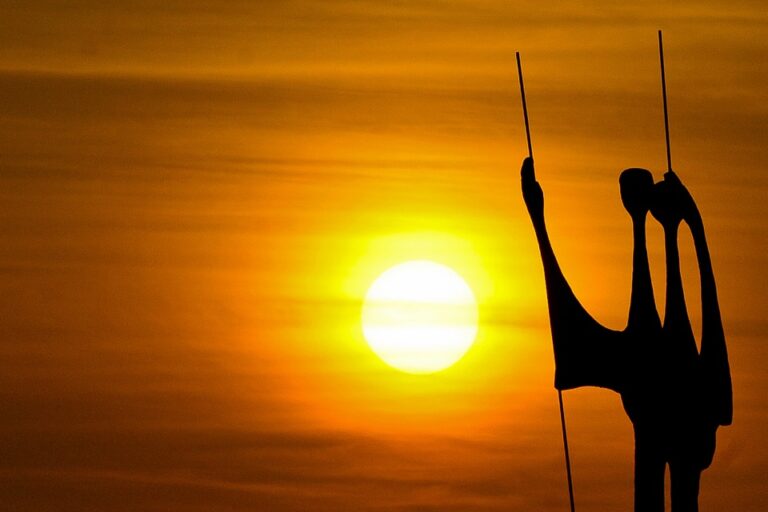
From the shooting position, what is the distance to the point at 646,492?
12.0 metres

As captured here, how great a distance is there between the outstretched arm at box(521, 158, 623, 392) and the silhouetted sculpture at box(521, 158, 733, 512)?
0.4 inches

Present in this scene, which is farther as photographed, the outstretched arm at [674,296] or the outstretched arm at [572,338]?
the outstretched arm at [572,338]

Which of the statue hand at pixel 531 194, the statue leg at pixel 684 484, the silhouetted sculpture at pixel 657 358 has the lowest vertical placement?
the statue leg at pixel 684 484

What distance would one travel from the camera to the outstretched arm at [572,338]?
12219 mm

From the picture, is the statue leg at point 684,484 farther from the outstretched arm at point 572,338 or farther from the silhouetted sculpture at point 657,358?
the outstretched arm at point 572,338

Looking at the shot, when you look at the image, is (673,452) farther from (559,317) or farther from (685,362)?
(559,317)

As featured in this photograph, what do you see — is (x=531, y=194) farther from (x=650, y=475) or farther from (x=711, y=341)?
(x=650, y=475)

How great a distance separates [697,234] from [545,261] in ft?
5.28

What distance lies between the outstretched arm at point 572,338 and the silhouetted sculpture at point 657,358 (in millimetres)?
10

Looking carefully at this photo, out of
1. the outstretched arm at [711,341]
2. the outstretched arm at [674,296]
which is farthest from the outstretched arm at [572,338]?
the outstretched arm at [711,341]

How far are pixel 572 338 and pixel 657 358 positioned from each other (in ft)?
2.92

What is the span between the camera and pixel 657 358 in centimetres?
1206

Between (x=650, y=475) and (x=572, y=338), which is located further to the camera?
(x=572, y=338)

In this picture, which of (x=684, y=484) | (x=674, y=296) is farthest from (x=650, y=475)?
(x=674, y=296)
